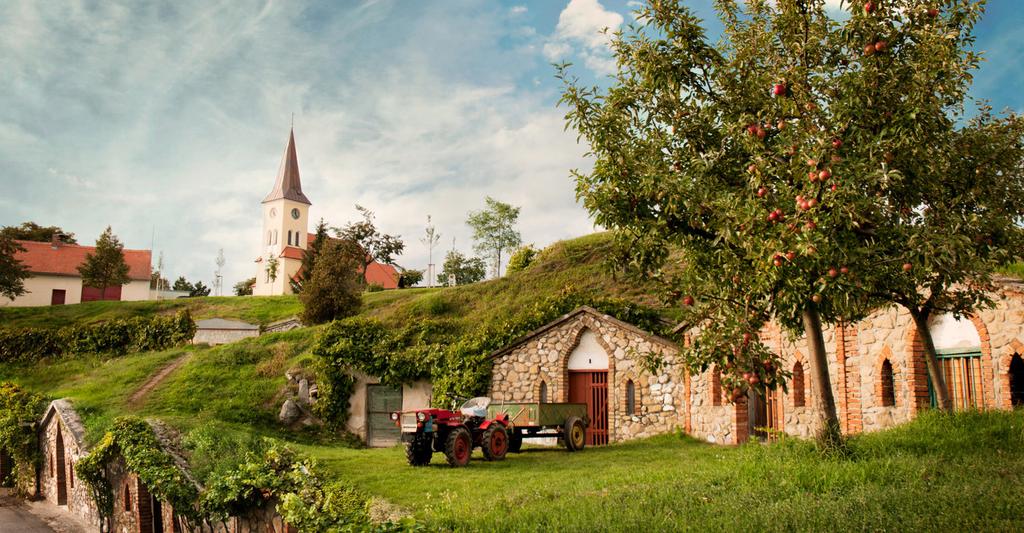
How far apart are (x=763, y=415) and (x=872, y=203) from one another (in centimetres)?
1000

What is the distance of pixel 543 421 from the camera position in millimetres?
16922

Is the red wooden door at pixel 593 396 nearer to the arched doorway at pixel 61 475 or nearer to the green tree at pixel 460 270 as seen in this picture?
the arched doorway at pixel 61 475

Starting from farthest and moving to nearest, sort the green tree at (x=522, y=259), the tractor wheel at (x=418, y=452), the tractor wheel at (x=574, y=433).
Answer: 1. the green tree at (x=522, y=259)
2. the tractor wheel at (x=574, y=433)
3. the tractor wheel at (x=418, y=452)

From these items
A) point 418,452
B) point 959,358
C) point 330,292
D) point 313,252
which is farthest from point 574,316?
point 313,252

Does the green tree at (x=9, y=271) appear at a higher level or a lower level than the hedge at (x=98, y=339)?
higher

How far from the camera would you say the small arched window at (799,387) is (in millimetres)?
15992

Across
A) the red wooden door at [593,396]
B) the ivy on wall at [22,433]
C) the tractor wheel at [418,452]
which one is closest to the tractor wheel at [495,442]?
the tractor wheel at [418,452]

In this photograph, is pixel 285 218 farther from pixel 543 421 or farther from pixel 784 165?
pixel 784 165

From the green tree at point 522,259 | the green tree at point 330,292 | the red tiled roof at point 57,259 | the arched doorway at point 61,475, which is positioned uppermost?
the red tiled roof at point 57,259

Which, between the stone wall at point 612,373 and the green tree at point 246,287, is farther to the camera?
the green tree at point 246,287

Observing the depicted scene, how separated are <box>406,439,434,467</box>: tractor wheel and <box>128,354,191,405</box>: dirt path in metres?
14.5

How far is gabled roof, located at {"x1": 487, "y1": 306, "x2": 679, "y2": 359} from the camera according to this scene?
64.6 ft

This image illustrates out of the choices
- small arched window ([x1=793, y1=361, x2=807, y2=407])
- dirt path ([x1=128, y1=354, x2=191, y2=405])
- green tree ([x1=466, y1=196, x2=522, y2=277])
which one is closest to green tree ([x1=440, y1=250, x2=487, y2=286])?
green tree ([x1=466, y1=196, x2=522, y2=277])

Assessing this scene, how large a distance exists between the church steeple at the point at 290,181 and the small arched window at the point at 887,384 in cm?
7290
